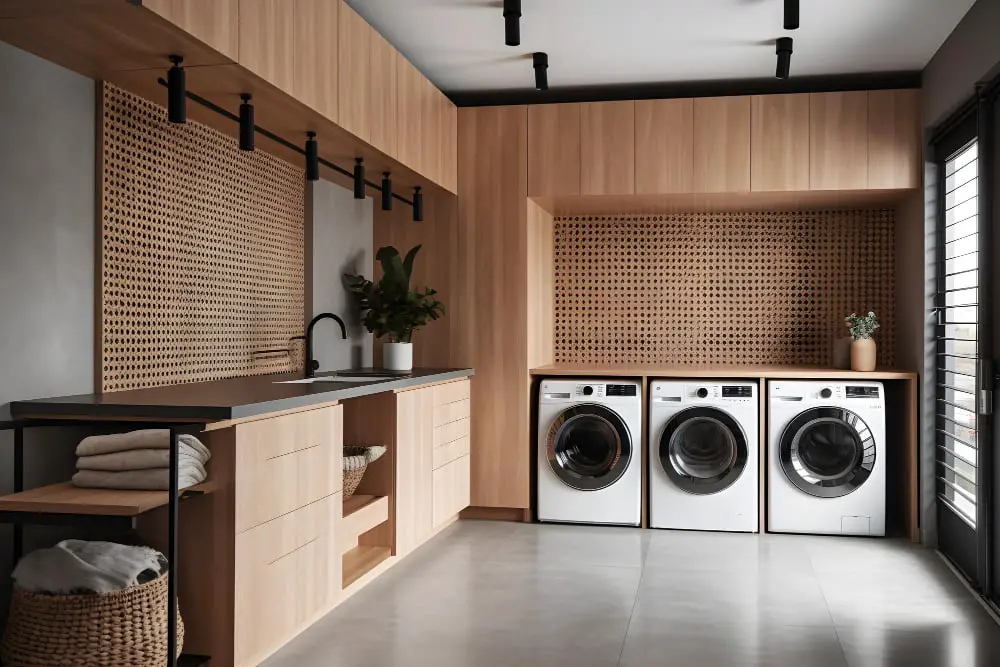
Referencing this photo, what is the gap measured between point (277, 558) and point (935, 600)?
102 inches

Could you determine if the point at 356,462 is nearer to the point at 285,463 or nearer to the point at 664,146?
the point at 285,463

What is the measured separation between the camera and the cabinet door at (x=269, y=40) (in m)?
2.79

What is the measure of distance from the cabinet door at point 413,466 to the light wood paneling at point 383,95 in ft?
3.66

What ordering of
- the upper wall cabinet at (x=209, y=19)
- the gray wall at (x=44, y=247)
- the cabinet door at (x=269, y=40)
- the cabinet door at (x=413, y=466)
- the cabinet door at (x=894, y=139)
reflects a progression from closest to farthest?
the upper wall cabinet at (x=209, y=19) → the gray wall at (x=44, y=247) → the cabinet door at (x=269, y=40) → the cabinet door at (x=413, y=466) → the cabinet door at (x=894, y=139)

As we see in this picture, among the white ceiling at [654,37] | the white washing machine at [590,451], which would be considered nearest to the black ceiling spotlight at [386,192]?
the white ceiling at [654,37]

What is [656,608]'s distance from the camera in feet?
11.6

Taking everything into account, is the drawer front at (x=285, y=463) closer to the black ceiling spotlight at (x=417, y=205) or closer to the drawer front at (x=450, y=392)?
the drawer front at (x=450, y=392)

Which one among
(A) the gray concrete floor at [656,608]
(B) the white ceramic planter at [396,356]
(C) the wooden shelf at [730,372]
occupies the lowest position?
Answer: (A) the gray concrete floor at [656,608]

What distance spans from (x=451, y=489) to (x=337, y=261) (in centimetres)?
134

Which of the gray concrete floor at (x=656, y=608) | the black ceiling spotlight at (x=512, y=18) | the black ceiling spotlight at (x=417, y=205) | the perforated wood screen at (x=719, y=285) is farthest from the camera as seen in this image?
the perforated wood screen at (x=719, y=285)

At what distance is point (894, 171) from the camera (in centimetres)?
472

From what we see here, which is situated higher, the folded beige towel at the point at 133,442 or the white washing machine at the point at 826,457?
the folded beige towel at the point at 133,442

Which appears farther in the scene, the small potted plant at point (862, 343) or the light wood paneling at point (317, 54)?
the small potted plant at point (862, 343)

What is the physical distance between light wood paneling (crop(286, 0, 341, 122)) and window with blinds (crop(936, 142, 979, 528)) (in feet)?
8.77
